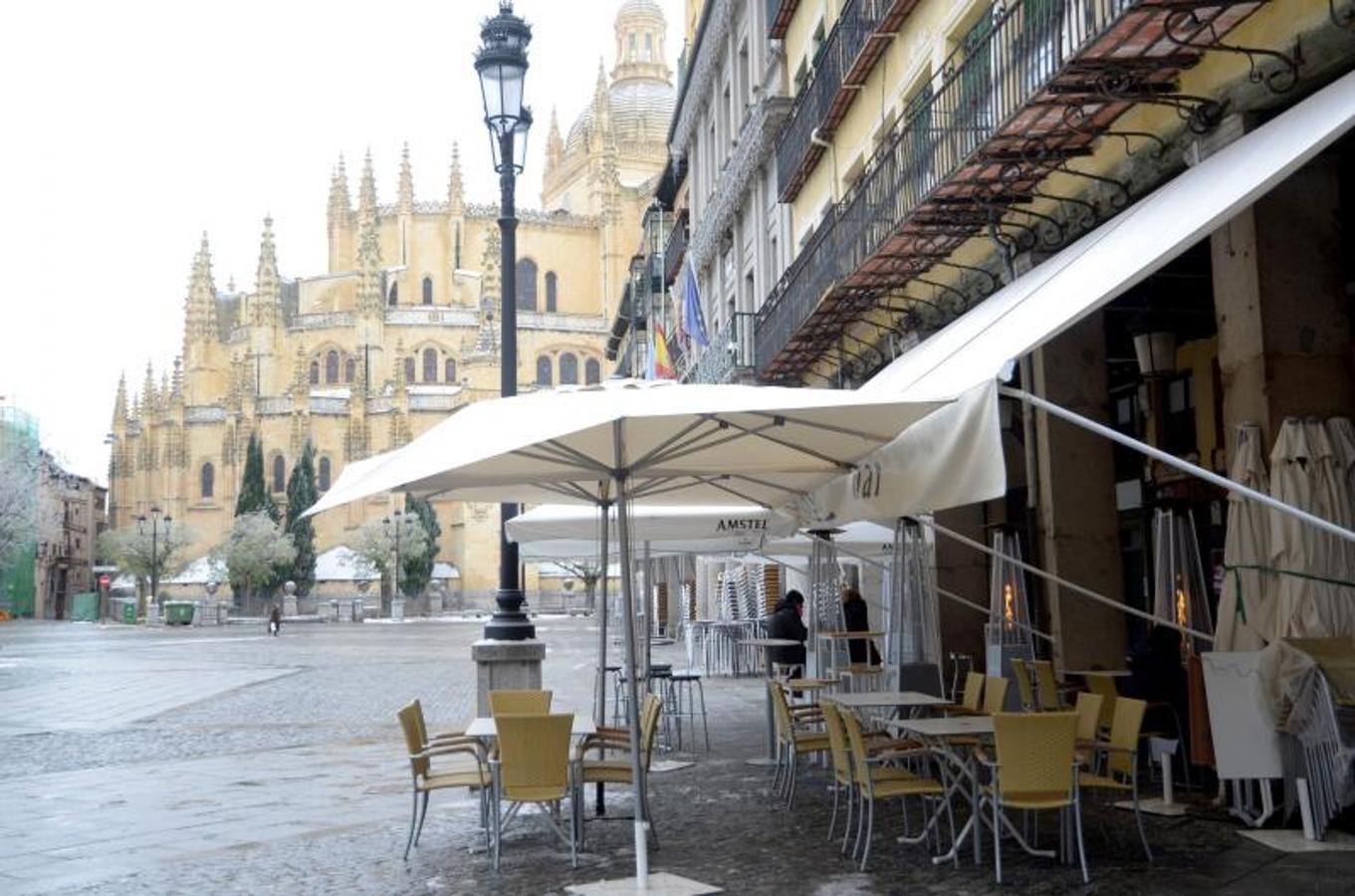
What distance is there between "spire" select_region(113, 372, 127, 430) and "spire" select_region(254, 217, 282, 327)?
1501 centimetres

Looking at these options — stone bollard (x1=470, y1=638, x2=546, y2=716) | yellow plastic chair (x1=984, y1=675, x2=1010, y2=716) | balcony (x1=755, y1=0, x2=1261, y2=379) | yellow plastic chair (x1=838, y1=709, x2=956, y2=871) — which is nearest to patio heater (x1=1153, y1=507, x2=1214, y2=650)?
yellow plastic chair (x1=984, y1=675, x2=1010, y2=716)

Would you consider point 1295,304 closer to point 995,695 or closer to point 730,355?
point 995,695

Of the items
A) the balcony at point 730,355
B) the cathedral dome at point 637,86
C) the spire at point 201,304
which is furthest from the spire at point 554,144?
the balcony at point 730,355

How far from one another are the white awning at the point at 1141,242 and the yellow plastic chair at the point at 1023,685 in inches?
135

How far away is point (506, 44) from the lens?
1157cm

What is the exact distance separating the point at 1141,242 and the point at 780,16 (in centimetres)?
1648

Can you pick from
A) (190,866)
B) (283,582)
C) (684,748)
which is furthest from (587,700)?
(283,582)

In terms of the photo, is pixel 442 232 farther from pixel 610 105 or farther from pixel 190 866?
pixel 190 866

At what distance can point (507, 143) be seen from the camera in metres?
11.9

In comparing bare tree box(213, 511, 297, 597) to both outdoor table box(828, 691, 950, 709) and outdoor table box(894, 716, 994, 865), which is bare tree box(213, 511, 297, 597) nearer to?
outdoor table box(828, 691, 950, 709)

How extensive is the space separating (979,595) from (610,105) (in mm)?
90020

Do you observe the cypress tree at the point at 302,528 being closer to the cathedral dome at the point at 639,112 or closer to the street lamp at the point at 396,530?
the street lamp at the point at 396,530

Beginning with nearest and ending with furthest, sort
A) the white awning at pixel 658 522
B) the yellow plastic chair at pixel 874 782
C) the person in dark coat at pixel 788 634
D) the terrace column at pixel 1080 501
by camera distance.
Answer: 1. the yellow plastic chair at pixel 874 782
2. the terrace column at pixel 1080 501
3. the white awning at pixel 658 522
4. the person in dark coat at pixel 788 634

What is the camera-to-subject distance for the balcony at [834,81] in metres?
15.9
